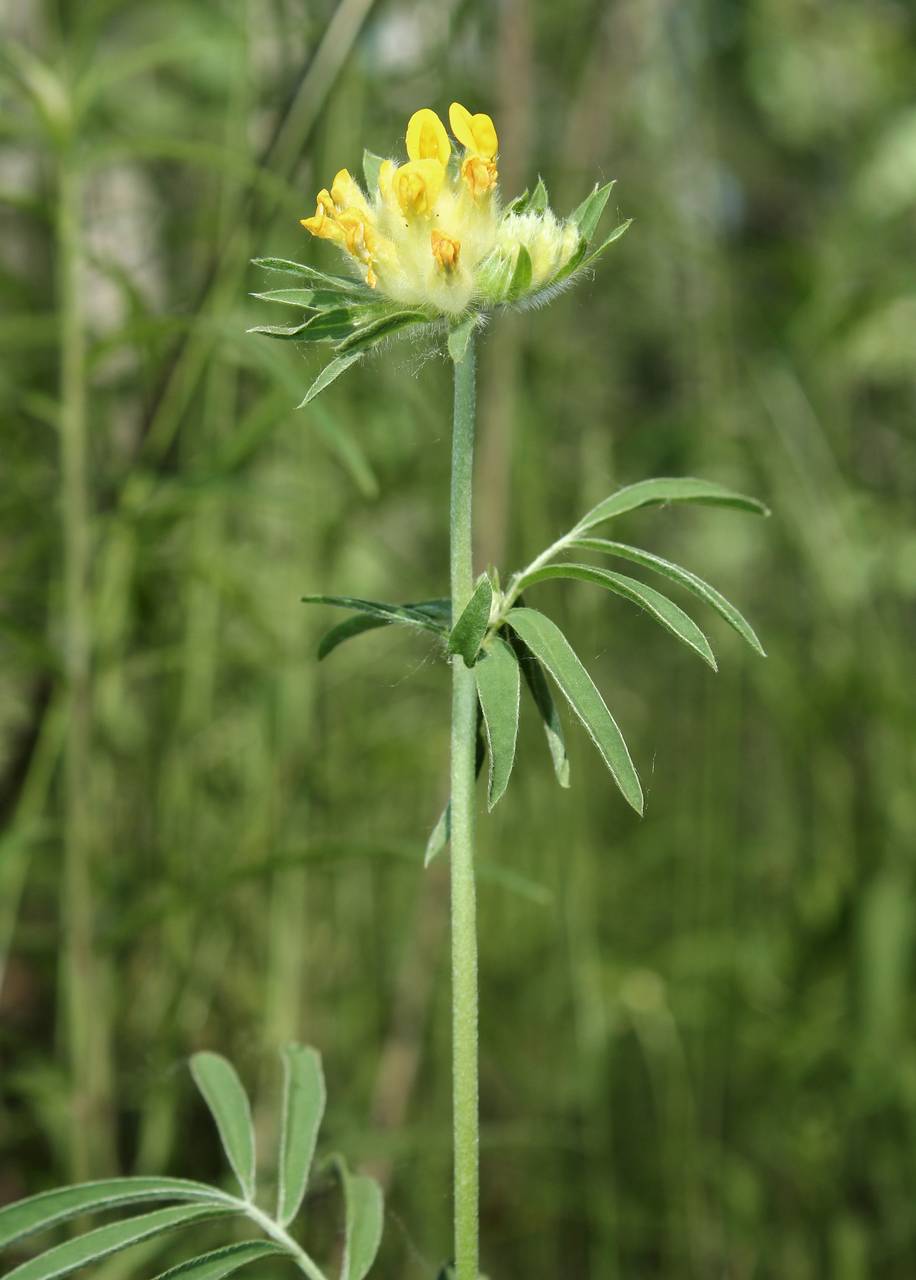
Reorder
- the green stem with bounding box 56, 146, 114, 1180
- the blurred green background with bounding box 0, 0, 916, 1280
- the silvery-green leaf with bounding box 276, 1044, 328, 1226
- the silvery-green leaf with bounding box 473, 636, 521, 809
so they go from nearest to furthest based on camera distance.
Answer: the silvery-green leaf with bounding box 473, 636, 521, 809 → the silvery-green leaf with bounding box 276, 1044, 328, 1226 → the green stem with bounding box 56, 146, 114, 1180 → the blurred green background with bounding box 0, 0, 916, 1280

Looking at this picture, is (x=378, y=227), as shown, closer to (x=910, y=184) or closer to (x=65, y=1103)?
(x=65, y=1103)

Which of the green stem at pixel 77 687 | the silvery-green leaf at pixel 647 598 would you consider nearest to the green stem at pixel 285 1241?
the silvery-green leaf at pixel 647 598

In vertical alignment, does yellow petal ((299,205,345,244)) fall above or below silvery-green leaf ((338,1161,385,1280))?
above

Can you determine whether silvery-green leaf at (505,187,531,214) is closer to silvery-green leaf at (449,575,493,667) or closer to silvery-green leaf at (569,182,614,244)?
silvery-green leaf at (569,182,614,244)

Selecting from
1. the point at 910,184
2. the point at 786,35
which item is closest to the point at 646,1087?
the point at 910,184

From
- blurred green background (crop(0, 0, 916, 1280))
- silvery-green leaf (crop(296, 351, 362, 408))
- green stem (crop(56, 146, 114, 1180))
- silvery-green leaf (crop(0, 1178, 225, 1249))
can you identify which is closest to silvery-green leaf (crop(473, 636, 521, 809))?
silvery-green leaf (crop(296, 351, 362, 408))

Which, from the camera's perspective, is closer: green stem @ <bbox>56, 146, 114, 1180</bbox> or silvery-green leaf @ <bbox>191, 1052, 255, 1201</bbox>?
silvery-green leaf @ <bbox>191, 1052, 255, 1201</bbox>

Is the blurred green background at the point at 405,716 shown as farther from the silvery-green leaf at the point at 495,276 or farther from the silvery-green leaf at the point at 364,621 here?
the silvery-green leaf at the point at 495,276

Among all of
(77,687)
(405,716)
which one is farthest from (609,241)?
(405,716)
